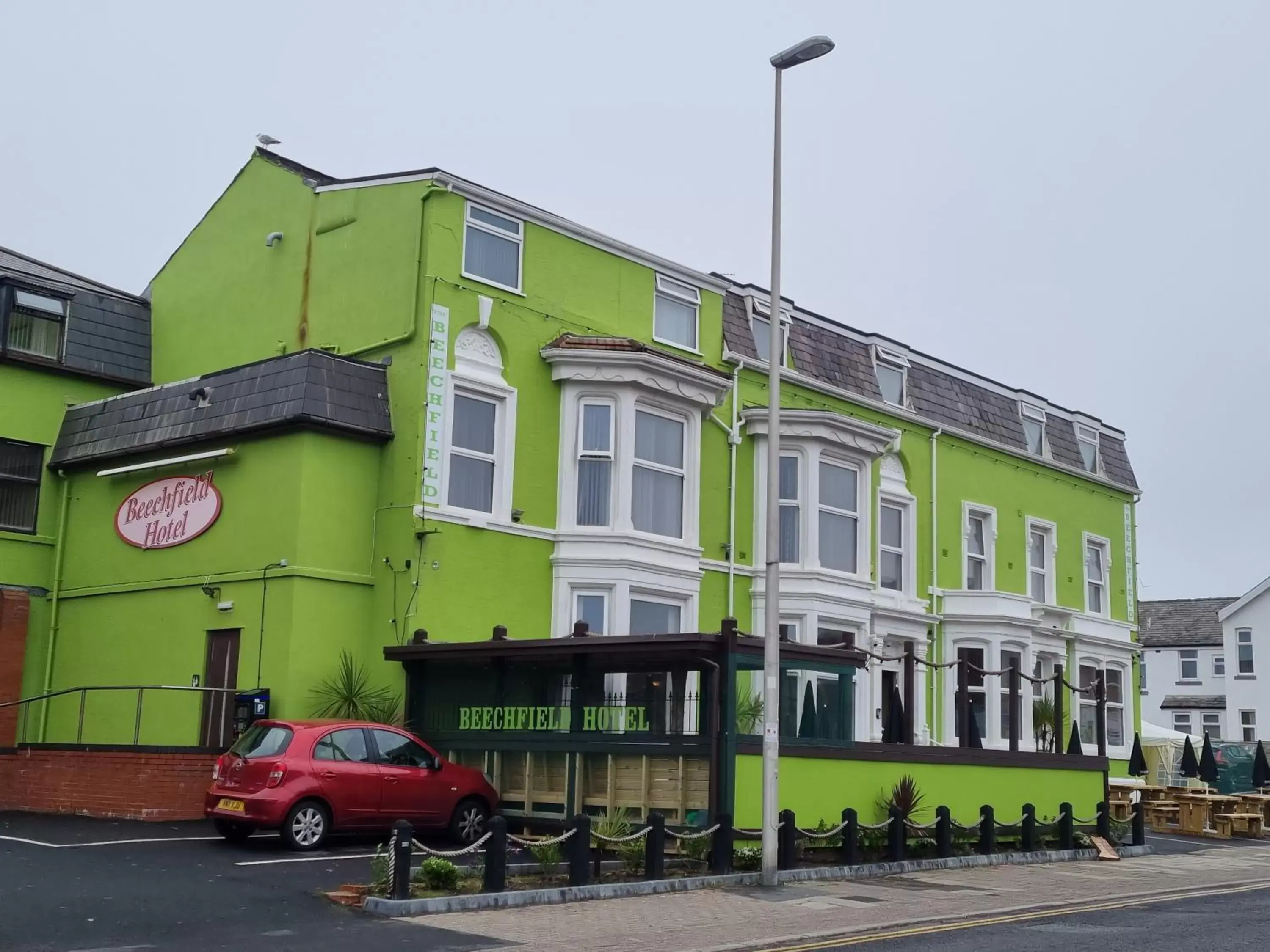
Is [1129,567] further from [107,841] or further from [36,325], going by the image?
[107,841]

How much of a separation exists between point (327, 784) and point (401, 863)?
349 cm

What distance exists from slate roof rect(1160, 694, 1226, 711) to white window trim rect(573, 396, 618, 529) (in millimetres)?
44546

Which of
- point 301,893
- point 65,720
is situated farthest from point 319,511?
point 301,893

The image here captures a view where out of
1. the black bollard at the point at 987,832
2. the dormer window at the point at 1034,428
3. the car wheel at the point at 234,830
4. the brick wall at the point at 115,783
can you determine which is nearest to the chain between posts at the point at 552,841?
the car wheel at the point at 234,830

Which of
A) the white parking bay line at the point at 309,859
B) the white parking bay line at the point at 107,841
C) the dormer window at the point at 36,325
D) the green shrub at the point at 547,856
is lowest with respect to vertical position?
the white parking bay line at the point at 309,859

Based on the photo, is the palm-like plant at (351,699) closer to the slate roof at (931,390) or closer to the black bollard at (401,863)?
the black bollard at (401,863)

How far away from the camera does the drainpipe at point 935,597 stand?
1190 inches

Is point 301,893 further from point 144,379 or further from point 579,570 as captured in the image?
point 144,379

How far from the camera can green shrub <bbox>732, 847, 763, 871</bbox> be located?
17.2 meters

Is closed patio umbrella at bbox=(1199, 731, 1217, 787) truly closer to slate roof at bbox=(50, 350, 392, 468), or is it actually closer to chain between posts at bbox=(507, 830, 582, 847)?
slate roof at bbox=(50, 350, 392, 468)

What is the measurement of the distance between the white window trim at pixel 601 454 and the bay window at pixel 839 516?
4.97m

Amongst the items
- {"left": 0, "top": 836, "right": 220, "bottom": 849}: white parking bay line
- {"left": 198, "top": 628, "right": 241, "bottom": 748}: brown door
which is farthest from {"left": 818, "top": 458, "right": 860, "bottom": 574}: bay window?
{"left": 0, "top": 836, "right": 220, "bottom": 849}: white parking bay line

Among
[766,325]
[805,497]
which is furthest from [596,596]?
[766,325]

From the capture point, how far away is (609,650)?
18.6m
